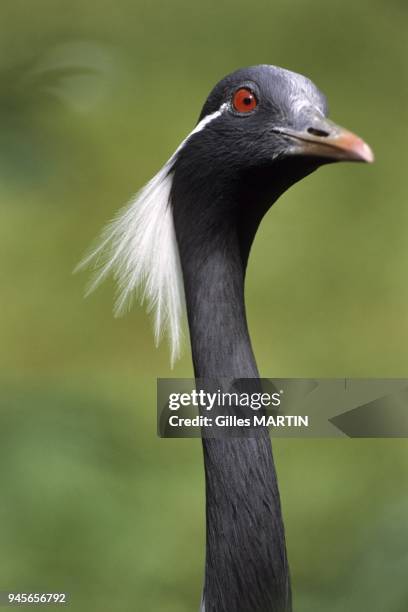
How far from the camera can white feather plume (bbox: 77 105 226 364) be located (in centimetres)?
125

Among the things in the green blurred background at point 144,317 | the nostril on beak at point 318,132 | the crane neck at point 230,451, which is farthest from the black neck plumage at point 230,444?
the green blurred background at point 144,317

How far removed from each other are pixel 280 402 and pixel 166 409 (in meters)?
0.18

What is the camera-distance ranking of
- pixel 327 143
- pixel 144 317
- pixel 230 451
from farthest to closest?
pixel 144 317 < pixel 230 451 < pixel 327 143

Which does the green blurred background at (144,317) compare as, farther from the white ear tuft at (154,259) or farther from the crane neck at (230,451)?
the crane neck at (230,451)

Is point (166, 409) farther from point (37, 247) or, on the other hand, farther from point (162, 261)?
point (37, 247)

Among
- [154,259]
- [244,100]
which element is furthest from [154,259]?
[244,100]

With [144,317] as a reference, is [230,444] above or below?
below

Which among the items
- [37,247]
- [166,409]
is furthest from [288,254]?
[166,409]

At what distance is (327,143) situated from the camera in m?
1.06

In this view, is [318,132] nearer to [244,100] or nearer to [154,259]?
[244,100]

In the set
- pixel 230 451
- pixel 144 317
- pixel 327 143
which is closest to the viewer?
pixel 327 143

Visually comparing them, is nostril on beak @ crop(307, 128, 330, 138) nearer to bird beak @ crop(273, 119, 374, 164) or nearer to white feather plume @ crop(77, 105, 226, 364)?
bird beak @ crop(273, 119, 374, 164)

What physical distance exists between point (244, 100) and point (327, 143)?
0.49ft

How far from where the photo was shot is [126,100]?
1823 mm
